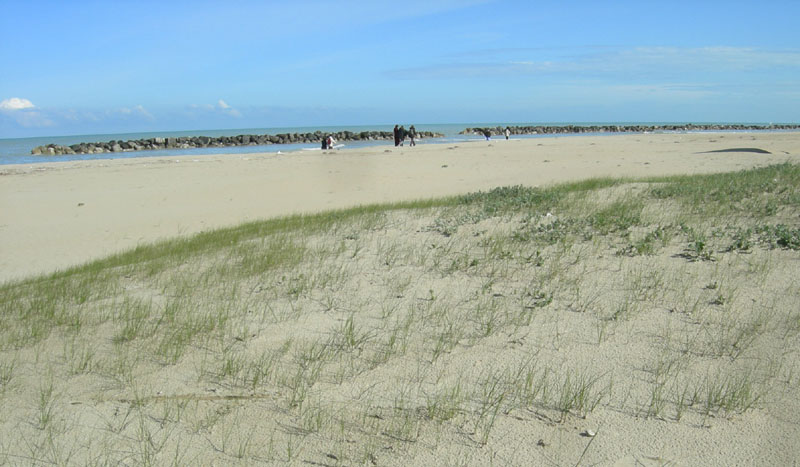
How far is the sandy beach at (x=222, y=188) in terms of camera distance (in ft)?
36.9

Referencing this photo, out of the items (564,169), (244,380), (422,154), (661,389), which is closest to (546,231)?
(661,389)

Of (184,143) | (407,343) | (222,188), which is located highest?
(184,143)

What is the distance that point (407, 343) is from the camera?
14.7 feet

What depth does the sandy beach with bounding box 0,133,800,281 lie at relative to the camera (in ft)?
36.9

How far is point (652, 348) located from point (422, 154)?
24.4m

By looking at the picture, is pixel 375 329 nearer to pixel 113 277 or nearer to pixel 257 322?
pixel 257 322

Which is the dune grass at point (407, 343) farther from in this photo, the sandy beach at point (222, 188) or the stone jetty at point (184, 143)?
the stone jetty at point (184, 143)

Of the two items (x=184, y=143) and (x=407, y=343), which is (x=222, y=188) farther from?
(x=184, y=143)

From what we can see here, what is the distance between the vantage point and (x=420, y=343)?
4480mm

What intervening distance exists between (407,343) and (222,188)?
46.4ft

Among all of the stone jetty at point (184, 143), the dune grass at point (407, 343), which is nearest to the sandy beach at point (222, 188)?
the dune grass at point (407, 343)

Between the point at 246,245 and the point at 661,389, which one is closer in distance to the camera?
the point at 661,389

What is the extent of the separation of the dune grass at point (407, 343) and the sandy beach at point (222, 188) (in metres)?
4.09

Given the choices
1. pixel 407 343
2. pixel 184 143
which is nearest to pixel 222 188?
pixel 407 343
